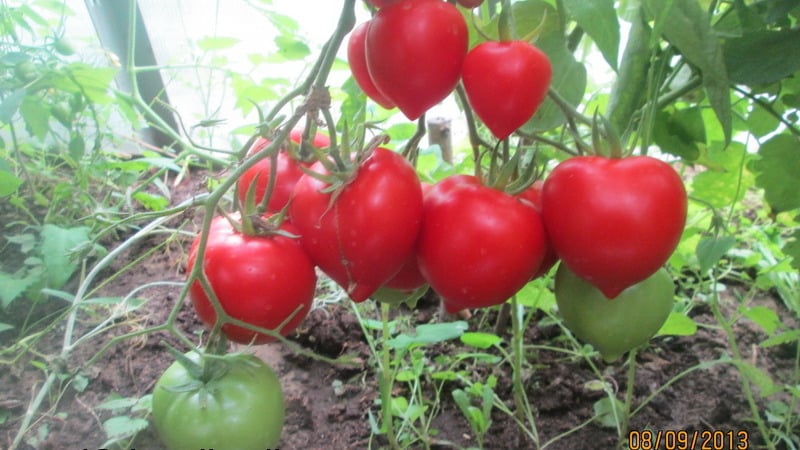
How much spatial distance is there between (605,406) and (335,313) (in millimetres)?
449

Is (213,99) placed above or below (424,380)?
above

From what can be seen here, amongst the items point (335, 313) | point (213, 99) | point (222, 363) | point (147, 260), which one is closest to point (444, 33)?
point (222, 363)

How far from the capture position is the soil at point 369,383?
654mm

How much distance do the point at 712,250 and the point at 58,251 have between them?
77cm

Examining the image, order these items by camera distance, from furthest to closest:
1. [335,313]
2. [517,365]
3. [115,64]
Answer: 1. [115,64]
2. [335,313]
3. [517,365]

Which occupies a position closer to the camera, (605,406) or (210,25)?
(605,406)

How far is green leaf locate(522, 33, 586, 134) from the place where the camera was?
1.51 ft

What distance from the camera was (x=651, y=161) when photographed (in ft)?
1.16

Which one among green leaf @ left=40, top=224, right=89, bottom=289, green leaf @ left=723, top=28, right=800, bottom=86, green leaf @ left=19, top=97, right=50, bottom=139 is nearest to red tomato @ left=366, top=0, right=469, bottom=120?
green leaf @ left=723, top=28, right=800, bottom=86

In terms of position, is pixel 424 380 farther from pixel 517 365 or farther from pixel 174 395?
pixel 174 395

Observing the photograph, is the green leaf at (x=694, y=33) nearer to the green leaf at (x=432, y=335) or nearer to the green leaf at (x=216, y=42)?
the green leaf at (x=432, y=335)

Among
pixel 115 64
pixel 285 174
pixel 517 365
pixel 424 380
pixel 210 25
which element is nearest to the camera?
pixel 285 174

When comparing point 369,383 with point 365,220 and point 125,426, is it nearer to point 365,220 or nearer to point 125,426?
point 125,426
